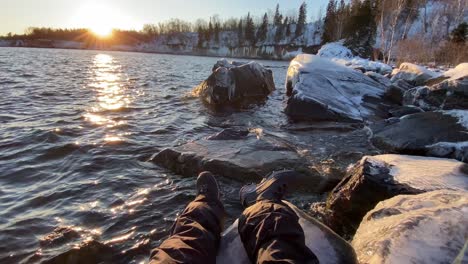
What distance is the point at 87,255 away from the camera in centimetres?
393

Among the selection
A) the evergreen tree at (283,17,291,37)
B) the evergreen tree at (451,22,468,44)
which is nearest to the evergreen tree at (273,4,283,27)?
the evergreen tree at (283,17,291,37)

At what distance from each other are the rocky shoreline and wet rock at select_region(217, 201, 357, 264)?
14 cm

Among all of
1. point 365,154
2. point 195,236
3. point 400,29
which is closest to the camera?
point 195,236

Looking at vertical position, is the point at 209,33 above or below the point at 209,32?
below

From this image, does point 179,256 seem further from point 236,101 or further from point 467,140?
point 236,101

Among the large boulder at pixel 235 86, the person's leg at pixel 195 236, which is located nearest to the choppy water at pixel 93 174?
the person's leg at pixel 195 236

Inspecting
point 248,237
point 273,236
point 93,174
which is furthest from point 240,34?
point 273,236

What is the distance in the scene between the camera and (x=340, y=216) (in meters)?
4.60

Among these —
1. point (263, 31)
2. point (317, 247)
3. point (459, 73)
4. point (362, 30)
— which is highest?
point (263, 31)

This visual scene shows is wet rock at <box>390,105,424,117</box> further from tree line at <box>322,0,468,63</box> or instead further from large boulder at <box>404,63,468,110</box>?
tree line at <box>322,0,468,63</box>

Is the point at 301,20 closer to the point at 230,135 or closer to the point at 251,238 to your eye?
the point at 230,135

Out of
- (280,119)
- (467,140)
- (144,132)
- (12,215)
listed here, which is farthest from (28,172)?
(467,140)

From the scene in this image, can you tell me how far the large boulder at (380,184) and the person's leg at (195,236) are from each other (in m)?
1.75

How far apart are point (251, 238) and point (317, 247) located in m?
0.66
